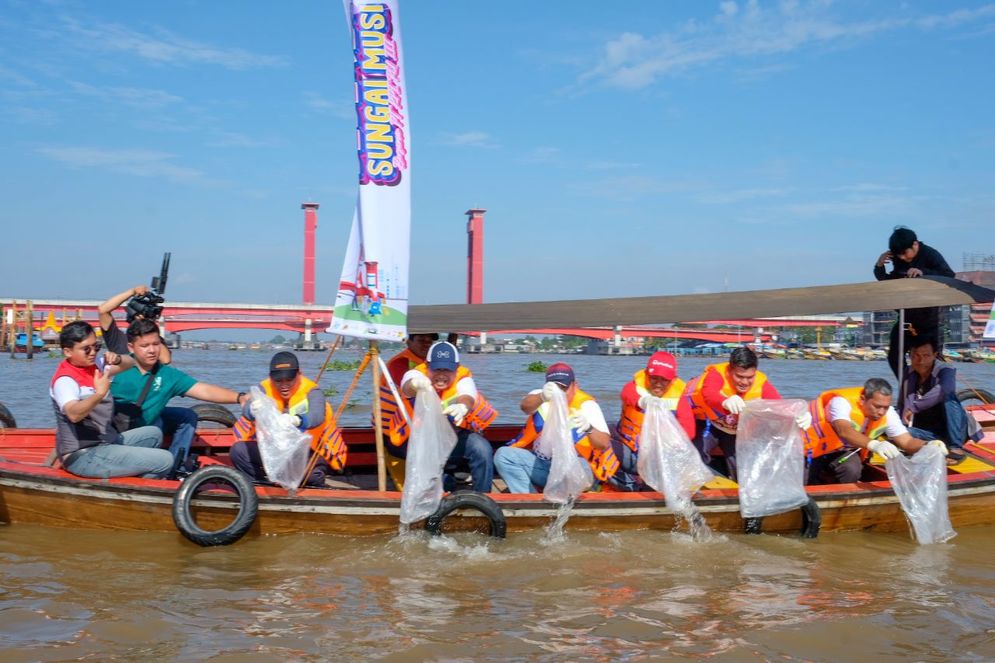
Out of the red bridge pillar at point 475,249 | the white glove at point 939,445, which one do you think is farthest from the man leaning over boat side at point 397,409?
the red bridge pillar at point 475,249

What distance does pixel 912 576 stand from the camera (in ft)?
17.9

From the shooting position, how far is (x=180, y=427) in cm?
672

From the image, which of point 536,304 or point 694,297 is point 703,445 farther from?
point 536,304

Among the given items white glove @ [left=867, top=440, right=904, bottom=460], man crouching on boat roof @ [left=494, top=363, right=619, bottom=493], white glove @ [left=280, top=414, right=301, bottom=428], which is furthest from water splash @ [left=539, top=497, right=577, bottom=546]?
white glove @ [left=867, top=440, right=904, bottom=460]

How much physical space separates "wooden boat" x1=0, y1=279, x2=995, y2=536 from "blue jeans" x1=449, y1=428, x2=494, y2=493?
28cm

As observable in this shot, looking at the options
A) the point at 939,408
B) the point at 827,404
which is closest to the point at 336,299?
the point at 827,404

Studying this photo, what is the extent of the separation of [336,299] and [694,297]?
2.52m

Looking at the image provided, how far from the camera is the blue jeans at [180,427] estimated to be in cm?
657

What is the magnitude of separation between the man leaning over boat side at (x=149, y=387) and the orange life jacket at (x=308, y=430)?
17cm

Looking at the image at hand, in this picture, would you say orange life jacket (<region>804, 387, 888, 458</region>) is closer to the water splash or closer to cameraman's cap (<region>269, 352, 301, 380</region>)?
the water splash

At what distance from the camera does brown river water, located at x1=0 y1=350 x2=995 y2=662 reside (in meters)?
4.18

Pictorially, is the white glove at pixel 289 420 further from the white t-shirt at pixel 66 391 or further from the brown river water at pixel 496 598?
the white t-shirt at pixel 66 391

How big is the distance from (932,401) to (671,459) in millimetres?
2262

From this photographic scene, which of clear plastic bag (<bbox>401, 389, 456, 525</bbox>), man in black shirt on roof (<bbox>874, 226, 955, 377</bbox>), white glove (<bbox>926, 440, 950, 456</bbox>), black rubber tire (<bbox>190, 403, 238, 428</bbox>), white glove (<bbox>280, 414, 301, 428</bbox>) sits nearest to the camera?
clear plastic bag (<bbox>401, 389, 456, 525</bbox>)
